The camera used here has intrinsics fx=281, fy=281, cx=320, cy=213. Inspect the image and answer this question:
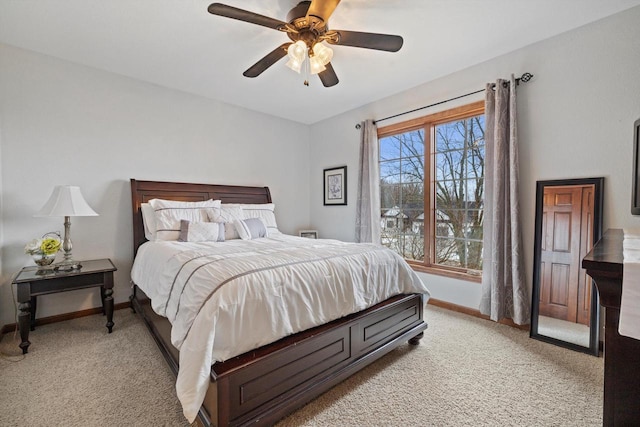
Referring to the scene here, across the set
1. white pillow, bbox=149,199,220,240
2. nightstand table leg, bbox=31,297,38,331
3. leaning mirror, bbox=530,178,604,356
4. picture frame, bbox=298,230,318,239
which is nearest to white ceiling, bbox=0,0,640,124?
leaning mirror, bbox=530,178,604,356

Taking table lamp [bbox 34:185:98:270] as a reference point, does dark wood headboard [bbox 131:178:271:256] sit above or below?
above

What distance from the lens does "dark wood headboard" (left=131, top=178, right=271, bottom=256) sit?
3217 millimetres

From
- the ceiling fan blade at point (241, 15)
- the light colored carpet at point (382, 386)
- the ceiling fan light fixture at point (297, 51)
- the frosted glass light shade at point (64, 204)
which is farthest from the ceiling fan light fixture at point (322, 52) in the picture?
the frosted glass light shade at point (64, 204)

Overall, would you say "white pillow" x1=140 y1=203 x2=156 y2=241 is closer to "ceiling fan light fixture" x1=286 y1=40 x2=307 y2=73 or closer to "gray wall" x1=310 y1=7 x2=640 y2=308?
"ceiling fan light fixture" x1=286 y1=40 x2=307 y2=73

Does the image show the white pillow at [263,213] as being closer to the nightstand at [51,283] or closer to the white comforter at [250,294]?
the white comforter at [250,294]

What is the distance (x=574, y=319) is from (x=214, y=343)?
2.80 metres

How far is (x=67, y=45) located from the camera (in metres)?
2.62

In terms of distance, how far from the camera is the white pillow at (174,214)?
2.93 m

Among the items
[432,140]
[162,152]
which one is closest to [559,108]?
[432,140]

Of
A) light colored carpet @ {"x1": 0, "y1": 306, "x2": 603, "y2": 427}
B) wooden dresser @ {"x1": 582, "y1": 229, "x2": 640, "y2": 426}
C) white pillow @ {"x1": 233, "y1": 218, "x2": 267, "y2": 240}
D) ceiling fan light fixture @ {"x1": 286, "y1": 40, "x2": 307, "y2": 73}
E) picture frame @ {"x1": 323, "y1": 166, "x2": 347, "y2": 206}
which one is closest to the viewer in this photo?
wooden dresser @ {"x1": 582, "y1": 229, "x2": 640, "y2": 426}

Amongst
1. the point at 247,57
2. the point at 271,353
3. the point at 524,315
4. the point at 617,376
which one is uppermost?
the point at 247,57

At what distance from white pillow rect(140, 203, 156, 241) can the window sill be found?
309cm

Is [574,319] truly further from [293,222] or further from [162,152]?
[162,152]

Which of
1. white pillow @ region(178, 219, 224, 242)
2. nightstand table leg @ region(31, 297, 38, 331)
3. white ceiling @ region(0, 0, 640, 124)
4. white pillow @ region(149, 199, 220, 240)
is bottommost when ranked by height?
nightstand table leg @ region(31, 297, 38, 331)
